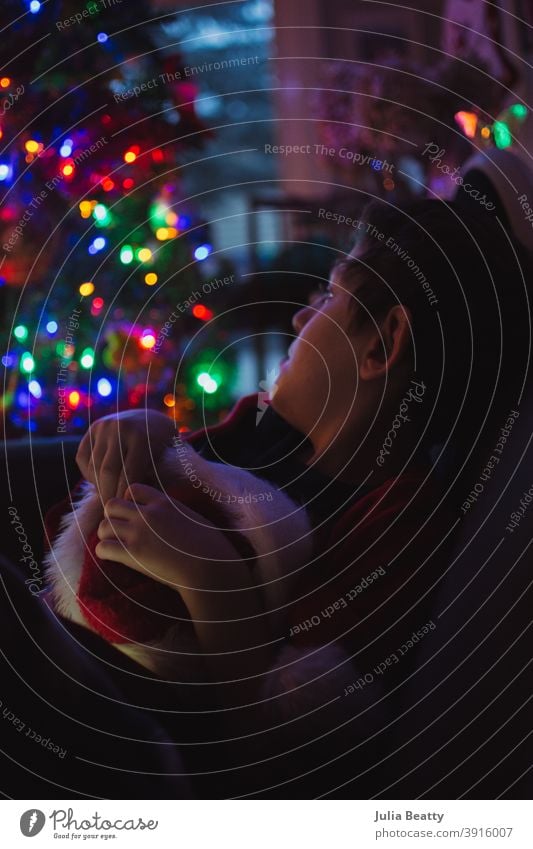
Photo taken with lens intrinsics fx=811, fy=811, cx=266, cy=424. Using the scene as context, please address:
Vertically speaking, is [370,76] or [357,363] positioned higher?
[370,76]

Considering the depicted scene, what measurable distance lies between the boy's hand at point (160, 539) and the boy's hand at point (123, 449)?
0.02 meters

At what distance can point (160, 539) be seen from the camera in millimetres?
531

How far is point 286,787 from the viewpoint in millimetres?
570

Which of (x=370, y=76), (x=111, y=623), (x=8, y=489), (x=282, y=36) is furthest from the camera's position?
(x=282, y=36)

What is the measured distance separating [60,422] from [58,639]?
25 cm

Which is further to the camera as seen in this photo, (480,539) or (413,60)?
(413,60)

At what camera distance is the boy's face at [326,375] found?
1.90ft

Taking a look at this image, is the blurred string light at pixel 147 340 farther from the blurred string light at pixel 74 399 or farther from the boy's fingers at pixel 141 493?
the boy's fingers at pixel 141 493

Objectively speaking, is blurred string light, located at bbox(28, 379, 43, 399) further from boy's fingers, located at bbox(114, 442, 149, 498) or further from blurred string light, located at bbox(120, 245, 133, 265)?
boy's fingers, located at bbox(114, 442, 149, 498)

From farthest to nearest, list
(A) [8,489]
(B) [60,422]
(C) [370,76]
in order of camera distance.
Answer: (C) [370,76] → (B) [60,422] → (A) [8,489]

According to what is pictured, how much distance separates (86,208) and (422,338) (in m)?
0.49

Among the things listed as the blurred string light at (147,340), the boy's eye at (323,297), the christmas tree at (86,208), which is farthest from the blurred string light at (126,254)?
the boy's eye at (323,297)
